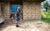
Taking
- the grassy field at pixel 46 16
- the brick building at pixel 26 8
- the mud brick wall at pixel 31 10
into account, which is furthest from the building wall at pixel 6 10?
the grassy field at pixel 46 16

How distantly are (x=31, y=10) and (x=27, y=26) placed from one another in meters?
0.32

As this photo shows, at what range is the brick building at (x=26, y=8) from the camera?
1457mm

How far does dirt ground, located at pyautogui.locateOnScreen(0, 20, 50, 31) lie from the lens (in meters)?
1.31

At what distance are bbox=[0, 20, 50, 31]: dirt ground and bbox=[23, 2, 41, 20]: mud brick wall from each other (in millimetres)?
102

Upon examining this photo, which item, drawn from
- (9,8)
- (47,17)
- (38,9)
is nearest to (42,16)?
(47,17)

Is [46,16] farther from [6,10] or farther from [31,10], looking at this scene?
[6,10]

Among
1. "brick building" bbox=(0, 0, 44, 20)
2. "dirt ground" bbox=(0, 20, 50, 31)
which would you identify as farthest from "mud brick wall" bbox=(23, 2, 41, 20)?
"dirt ground" bbox=(0, 20, 50, 31)

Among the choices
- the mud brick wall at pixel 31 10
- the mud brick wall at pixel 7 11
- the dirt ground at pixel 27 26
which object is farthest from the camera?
the mud brick wall at pixel 31 10

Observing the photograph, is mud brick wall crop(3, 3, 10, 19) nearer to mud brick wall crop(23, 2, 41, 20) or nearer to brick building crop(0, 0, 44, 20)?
brick building crop(0, 0, 44, 20)

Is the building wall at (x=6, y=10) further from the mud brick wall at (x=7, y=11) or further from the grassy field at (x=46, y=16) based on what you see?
the grassy field at (x=46, y=16)

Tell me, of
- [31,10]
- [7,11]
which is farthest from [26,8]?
[7,11]

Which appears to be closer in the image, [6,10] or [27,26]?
[27,26]

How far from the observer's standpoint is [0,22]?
1.37 metres

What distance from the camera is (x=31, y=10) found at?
1625 mm
